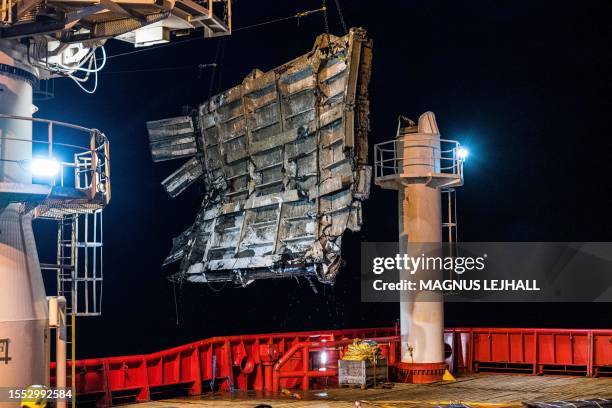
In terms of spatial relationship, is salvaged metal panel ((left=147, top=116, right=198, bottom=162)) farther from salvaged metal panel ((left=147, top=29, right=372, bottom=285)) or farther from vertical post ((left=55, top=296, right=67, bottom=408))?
vertical post ((left=55, top=296, right=67, bottom=408))

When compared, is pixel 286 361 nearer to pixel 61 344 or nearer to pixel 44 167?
pixel 61 344

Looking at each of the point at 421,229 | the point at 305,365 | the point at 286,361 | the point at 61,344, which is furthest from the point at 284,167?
the point at 61,344

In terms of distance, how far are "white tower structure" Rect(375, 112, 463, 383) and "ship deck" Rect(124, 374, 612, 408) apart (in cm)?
85

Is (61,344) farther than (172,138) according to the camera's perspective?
No

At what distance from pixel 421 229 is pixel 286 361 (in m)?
4.33

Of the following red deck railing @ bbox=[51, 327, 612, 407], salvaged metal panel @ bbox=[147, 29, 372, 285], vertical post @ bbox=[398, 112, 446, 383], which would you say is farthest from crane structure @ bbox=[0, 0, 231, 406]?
vertical post @ bbox=[398, 112, 446, 383]

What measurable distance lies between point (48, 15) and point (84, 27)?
76 cm

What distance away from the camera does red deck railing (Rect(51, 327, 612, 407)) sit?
15656mm

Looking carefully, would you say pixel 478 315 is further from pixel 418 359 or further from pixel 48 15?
pixel 48 15

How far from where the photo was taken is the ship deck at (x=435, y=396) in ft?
49.2

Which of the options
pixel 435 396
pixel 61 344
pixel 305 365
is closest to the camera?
pixel 61 344

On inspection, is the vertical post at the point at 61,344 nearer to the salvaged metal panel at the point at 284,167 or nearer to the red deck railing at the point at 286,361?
the red deck railing at the point at 286,361

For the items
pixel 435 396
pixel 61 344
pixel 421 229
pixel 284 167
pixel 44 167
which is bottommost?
pixel 435 396

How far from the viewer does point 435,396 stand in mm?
15859
